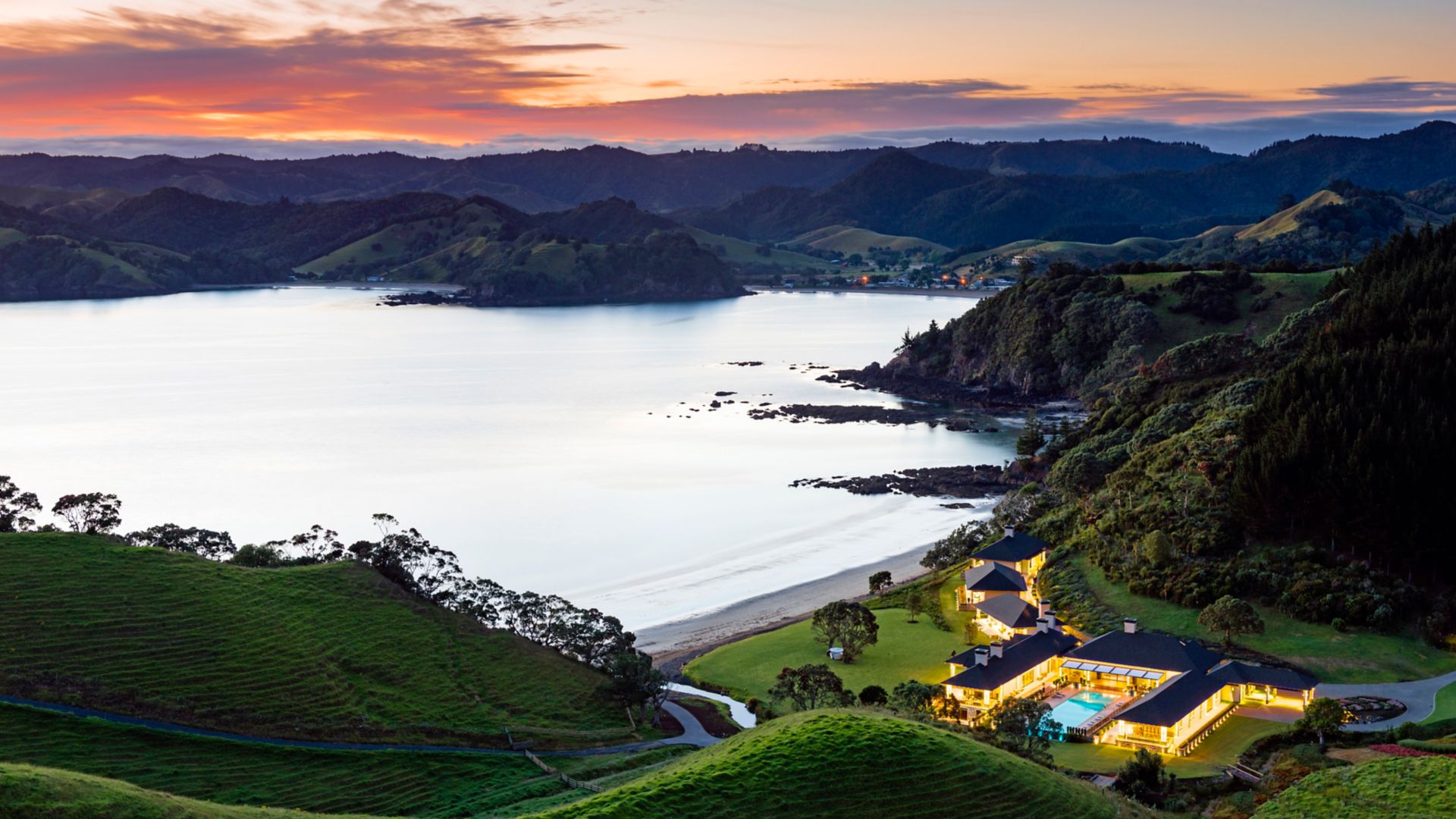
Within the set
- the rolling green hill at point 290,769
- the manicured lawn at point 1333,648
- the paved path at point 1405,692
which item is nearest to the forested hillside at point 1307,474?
the manicured lawn at point 1333,648

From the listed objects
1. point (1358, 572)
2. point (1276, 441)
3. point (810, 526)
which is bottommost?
point (810, 526)

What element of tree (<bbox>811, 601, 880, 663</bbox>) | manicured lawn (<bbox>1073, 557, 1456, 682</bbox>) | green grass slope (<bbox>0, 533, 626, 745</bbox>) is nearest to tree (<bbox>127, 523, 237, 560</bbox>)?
green grass slope (<bbox>0, 533, 626, 745</bbox>)

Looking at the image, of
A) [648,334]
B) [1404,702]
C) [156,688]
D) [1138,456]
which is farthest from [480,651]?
[648,334]

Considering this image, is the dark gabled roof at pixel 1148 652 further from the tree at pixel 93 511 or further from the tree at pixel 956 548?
the tree at pixel 93 511

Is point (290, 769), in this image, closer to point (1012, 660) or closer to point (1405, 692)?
point (1012, 660)

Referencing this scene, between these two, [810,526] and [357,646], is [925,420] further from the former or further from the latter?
[357,646]
